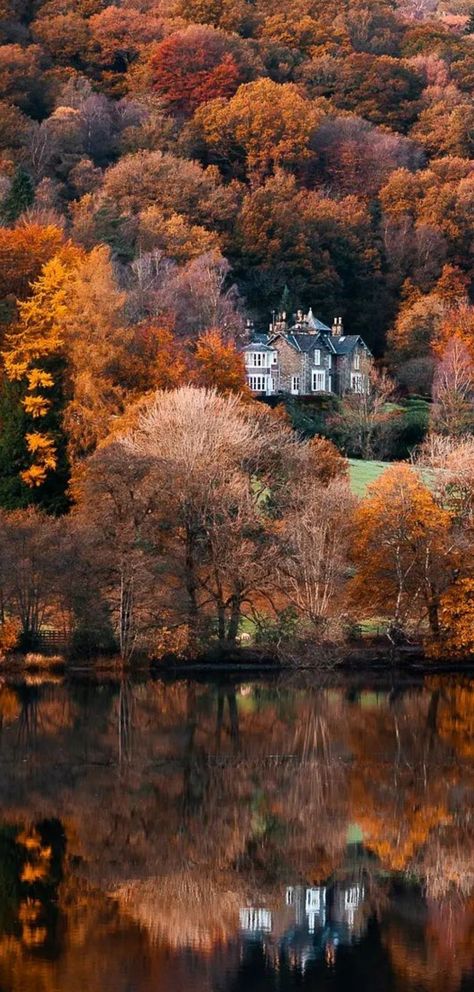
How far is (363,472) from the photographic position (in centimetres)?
6128

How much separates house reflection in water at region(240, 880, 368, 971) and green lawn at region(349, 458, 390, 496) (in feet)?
111

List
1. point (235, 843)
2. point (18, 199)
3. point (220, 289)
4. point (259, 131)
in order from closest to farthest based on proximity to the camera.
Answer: point (235, 843) → point (220, 289) → point (18, 199) → point (259, 131)

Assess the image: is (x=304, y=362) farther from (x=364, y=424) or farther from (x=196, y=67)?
(x=196, y=67)

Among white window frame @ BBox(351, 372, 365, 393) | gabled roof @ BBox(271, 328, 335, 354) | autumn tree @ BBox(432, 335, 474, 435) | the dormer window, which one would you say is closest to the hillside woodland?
autumn tree @ BBox(432, 335, 474, 435)

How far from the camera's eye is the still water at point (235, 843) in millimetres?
18438

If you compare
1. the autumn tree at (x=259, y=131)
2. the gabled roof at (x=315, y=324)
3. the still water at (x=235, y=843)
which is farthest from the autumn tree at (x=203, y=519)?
the autumn tree at (x=259, y=131)

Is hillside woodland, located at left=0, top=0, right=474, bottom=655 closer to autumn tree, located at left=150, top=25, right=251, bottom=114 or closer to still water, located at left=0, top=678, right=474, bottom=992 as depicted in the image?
autumn tree, located at left=150, top=25, right=251, bottom=114

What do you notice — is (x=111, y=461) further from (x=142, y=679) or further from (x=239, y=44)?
(x=239, y=44)

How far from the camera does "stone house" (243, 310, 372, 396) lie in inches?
3152

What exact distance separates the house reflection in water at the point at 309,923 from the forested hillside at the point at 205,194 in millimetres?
29256

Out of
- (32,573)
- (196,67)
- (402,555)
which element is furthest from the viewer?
(196,67)

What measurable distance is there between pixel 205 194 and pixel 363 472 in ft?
111

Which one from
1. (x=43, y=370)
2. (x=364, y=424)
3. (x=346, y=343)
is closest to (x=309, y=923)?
(x=43, y=370)

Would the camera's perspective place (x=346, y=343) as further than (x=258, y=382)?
Yes
